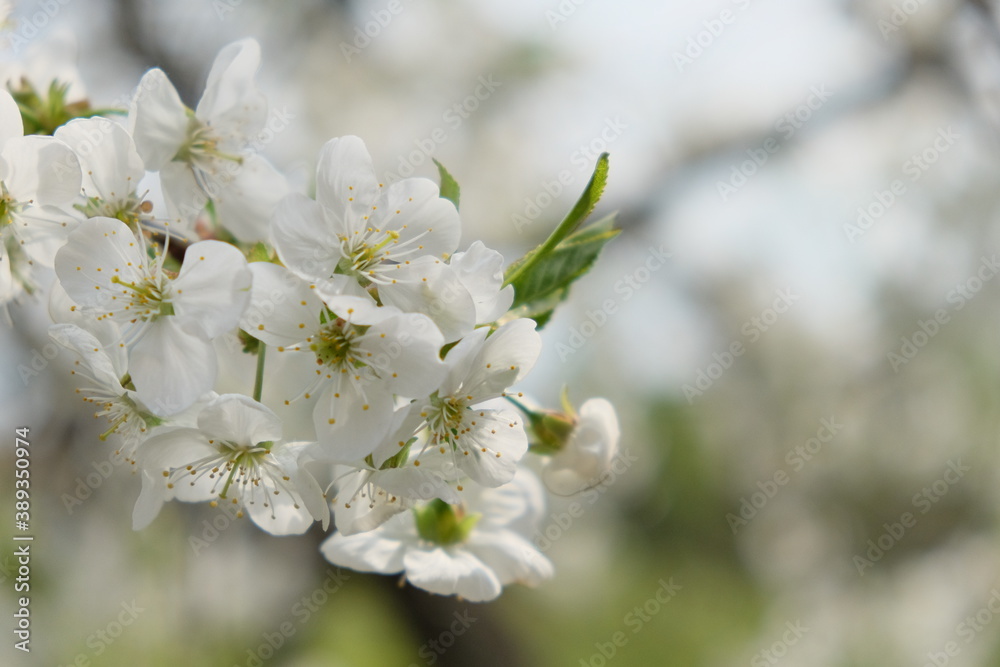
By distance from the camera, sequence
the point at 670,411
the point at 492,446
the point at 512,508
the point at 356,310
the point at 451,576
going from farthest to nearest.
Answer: the point at 670,411, the point at 512,508, the point at 451,576, the point at 492,446, the point at 356,310

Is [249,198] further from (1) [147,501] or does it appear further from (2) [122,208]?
(1) [147,501]

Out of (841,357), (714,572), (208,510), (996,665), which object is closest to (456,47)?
(208,510)

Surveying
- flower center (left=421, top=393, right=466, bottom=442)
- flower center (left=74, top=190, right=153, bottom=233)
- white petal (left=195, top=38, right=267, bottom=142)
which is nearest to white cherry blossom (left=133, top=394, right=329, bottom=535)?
flower center (left=421, top=393, right=466, bottom=442)

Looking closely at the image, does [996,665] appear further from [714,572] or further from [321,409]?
[321,409]

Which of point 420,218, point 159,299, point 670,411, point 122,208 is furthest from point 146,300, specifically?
point 670,411

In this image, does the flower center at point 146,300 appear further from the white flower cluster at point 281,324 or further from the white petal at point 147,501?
the white petal at point 147,501

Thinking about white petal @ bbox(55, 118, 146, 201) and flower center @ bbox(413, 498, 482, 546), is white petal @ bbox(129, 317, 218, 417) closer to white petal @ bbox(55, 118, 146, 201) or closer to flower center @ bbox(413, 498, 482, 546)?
white petal @ bbox(55, 118, 146, 201)
